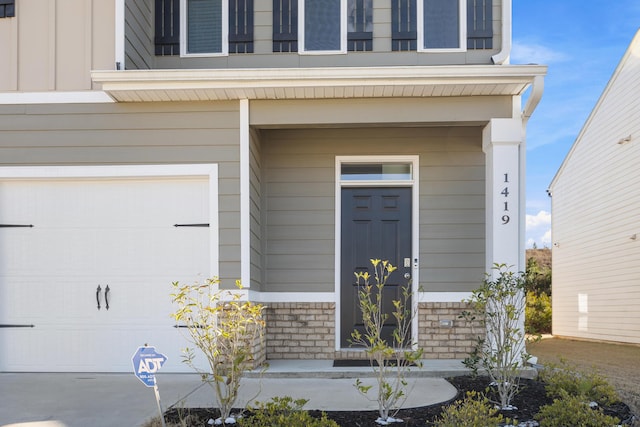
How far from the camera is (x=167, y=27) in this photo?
7.16 m

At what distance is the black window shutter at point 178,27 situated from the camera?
7.11 m

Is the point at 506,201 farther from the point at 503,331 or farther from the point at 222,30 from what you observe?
the point at 222,30

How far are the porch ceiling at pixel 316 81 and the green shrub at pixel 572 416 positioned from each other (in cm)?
320

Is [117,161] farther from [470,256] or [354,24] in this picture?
[470,256]

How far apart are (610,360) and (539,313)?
7.04m

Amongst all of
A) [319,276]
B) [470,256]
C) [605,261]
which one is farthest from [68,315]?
[605,261]

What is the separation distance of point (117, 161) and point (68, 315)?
1.71m

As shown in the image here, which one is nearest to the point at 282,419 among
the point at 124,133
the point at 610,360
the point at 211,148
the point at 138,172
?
the point at 211,148

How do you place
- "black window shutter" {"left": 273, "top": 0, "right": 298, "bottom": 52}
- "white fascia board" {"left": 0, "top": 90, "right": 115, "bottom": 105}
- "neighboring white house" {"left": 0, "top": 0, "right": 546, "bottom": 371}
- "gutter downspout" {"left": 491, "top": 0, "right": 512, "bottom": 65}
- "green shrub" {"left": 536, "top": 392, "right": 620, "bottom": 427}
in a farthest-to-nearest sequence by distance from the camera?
1. "black window shutter" {"left": 273, "top": 0, "right": 298, "bottom": 52}
2. "gutter downspout" {"left": 491, "top": 0, "right": 512, "bottom": 65}
3. "white fascia board" {"left": 0, "top": 90, "right": 115, "bottom": 105}
4. "neighboring white house" {"left": 0, "top": 0, "right": 546, "bottom": 371}
5. "green shrub" {"left": 536, "top": 392, "right": 620, "bottom": 427}

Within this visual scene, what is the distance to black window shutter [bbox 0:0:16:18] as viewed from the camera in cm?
653

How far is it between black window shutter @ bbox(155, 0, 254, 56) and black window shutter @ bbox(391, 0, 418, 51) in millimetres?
1627

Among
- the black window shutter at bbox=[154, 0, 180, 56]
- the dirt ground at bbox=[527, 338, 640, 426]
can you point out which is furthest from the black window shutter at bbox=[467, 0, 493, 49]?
the dirt ground at bbox=[527, 338, 640, 426]

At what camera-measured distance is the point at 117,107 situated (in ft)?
21.2

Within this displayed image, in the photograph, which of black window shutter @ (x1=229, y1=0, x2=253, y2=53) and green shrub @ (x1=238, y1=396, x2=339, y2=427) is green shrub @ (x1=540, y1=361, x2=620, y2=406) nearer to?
green shrub @ (x1=238, y1=396, x2=339, y2=427)
